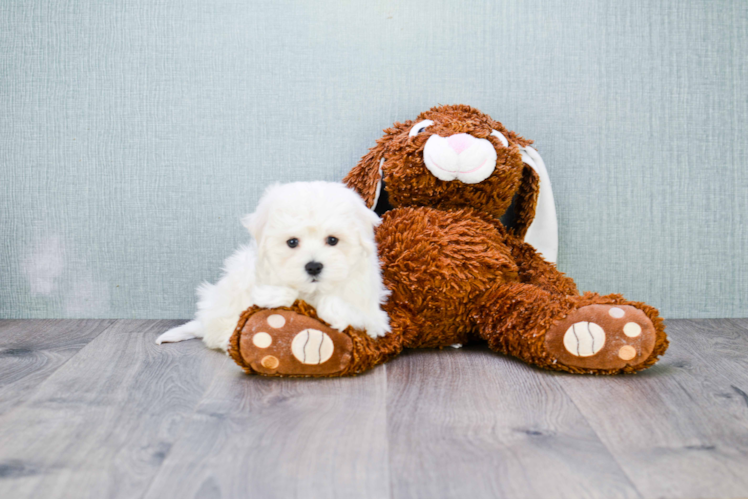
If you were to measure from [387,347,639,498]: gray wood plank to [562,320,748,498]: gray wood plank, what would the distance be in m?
0.03

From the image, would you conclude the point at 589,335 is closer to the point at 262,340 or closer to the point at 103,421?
the point at 262,340

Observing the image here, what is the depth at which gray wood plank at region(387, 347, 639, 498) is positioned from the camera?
68 cm

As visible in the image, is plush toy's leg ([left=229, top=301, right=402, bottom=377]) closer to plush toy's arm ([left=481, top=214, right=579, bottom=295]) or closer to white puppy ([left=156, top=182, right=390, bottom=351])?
white puppy ([left=156, top=182, right=390, bottom=351])

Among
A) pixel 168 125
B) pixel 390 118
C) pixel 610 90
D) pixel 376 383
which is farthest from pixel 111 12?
pixel 610 90

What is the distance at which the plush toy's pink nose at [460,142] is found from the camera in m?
1.22

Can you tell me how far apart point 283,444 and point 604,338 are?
609 mm

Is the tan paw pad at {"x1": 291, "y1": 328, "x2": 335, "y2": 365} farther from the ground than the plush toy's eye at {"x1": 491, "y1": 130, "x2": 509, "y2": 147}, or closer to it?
closer to it

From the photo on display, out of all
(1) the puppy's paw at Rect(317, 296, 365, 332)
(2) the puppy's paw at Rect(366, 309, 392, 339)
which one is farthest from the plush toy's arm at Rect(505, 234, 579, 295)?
(1) the puppy's paw at Rect(317, 296, 365, 332)

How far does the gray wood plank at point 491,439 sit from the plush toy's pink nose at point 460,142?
Result: 453 mm

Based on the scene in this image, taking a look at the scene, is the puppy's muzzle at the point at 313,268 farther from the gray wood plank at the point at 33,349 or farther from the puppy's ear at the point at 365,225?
the gray wood plank at the point at 33,349

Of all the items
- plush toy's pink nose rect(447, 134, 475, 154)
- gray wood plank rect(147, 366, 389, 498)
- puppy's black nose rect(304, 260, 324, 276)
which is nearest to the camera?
gray wood plank rect(147, 366, 389, 498)

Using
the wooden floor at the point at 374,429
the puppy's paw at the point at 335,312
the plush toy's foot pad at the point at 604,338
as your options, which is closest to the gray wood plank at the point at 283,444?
the wooden floor at the point at 374,429

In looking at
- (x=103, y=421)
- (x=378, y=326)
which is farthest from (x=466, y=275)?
(x=103, y=421)

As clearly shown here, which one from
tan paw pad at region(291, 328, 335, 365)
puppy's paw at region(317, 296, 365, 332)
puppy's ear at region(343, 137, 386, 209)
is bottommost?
tan paw pad at region(291, 328, 335, 365)
